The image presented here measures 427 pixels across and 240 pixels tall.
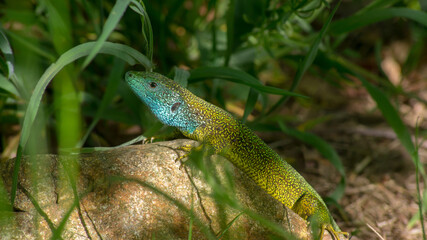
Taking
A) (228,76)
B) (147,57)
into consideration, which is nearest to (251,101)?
(228,76)

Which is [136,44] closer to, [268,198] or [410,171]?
[268,198]

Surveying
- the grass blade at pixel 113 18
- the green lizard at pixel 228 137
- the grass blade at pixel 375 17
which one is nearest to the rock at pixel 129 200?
the green lizard at pixel 228 137

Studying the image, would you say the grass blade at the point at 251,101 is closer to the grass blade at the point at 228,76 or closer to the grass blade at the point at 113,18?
the grass blade at the point at 228,76

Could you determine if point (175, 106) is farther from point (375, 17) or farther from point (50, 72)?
point (375, 17)

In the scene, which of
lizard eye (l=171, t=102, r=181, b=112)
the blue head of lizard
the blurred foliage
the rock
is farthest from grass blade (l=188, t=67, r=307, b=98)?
the rock

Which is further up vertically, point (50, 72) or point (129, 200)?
point (50, 72)

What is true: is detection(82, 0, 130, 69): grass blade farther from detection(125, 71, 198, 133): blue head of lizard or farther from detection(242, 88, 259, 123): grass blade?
detection(242, 88, 259, 123): grass blade

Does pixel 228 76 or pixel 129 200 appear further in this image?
pixel 228 76
